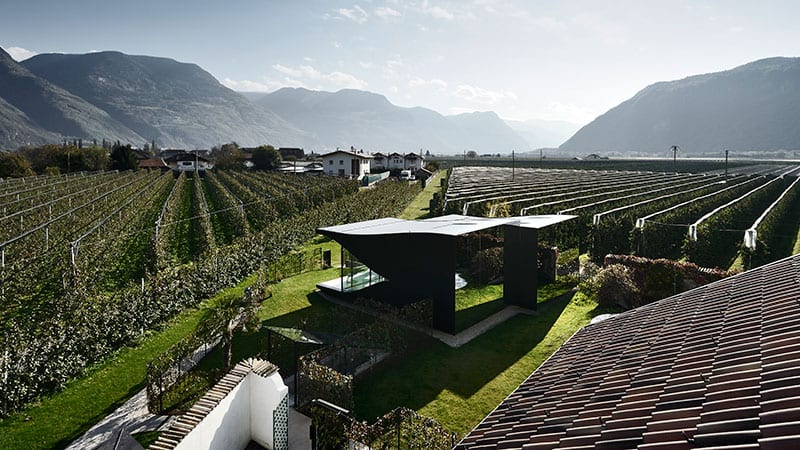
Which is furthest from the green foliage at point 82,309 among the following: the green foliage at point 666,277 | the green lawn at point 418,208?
the green lawn at point 418,208

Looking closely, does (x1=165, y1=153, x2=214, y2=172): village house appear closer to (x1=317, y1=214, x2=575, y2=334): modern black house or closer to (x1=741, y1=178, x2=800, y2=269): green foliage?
(x1=317, y1=214, x2=575, y2=334): modern black house

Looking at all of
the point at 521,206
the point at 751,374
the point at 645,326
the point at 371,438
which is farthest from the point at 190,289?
the point at 521,206

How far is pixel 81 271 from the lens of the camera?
1656 cm

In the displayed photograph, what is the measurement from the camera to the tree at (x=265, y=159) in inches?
3413

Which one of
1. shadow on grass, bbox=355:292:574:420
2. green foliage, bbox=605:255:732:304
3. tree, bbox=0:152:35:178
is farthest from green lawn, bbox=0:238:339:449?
tree, bbox=0:152:35:178

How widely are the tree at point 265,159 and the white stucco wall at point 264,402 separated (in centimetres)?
8204

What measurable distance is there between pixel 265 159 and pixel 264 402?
3257 inches

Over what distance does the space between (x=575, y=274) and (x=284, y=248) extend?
13380 mm

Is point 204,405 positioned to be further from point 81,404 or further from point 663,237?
point 663,237

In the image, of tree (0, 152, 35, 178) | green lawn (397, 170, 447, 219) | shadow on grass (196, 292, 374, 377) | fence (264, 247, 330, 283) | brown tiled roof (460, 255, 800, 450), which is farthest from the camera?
tree (0, 152, 35, 178)

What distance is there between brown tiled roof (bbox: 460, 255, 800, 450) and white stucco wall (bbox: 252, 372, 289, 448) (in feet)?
13.6

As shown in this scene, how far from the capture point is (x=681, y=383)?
13.9ft

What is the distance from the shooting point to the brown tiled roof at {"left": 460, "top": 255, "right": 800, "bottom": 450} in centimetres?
316

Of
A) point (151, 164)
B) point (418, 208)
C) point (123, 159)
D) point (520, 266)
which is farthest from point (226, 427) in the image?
point (151, 164)
